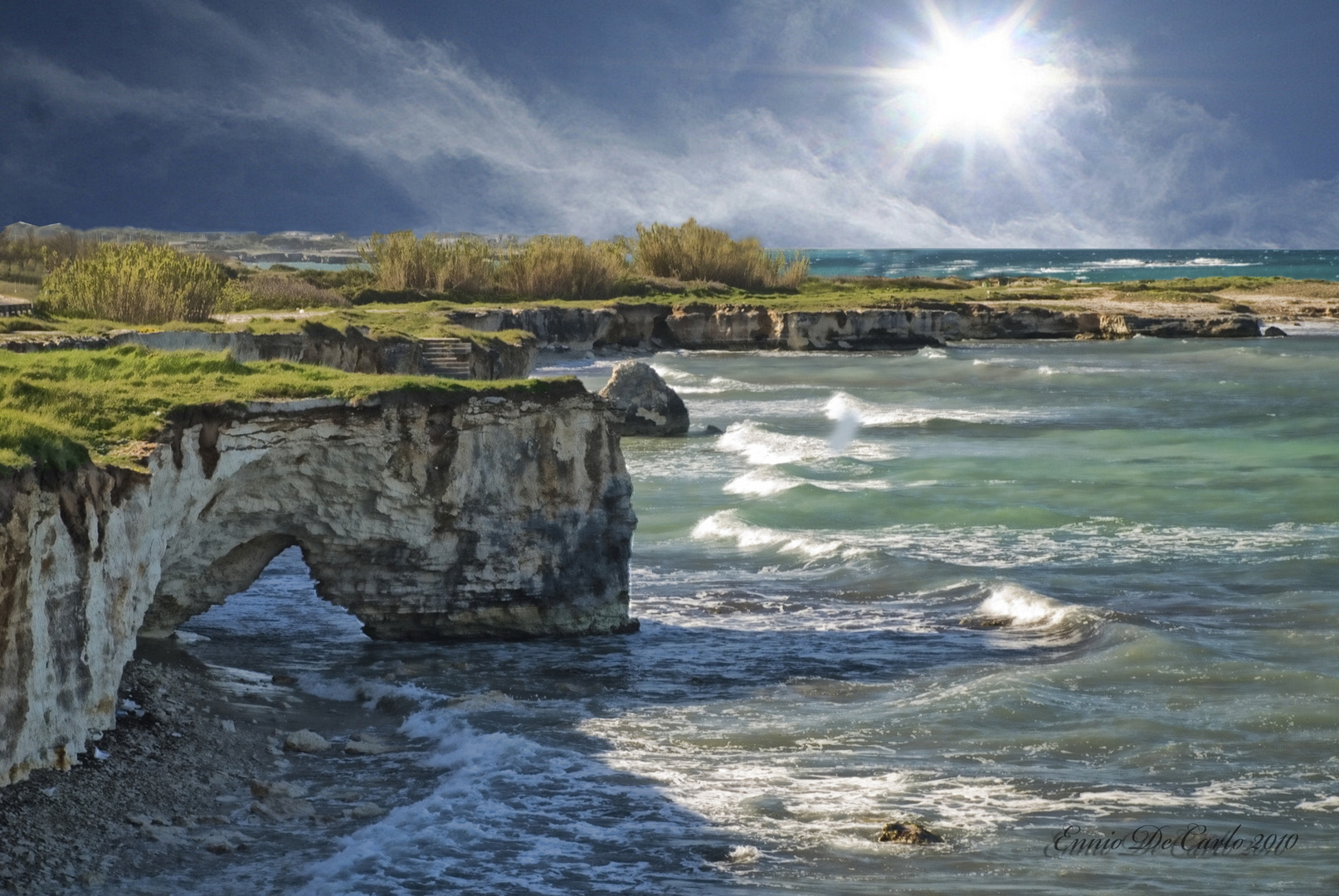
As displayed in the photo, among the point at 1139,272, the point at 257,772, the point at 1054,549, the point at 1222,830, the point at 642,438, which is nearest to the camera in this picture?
the point at 1222,830

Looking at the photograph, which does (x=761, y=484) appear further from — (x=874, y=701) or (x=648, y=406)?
(x=874, y=701)

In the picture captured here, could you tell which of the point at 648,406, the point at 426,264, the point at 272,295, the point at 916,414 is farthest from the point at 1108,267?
the point at 648,406

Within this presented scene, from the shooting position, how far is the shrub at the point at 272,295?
102 feet

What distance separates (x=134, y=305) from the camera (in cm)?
2309

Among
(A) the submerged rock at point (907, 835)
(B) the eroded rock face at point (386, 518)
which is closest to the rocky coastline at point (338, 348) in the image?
(B) the eroded rock face at point (386, 518)

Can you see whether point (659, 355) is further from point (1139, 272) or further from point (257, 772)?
point (1139, 272)

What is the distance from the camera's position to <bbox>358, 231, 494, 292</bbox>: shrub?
48750 millimetres

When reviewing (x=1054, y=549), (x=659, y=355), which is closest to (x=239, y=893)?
(x=1054, y=549)

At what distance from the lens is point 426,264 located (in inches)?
1983

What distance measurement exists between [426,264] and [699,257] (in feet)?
51.5

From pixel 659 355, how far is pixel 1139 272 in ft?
291

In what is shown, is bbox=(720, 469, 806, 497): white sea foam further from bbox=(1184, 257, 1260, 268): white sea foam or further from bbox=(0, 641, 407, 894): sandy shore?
bbox=(1184, 257, 1260, 268): white sea foam

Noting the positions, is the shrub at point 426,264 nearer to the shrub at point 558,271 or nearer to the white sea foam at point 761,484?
the shrub at point 558,271

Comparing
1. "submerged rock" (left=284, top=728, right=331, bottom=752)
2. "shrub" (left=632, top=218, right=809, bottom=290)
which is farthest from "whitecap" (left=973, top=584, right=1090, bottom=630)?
"shrub" (left=632, top=218, right=809, bottom=290)
